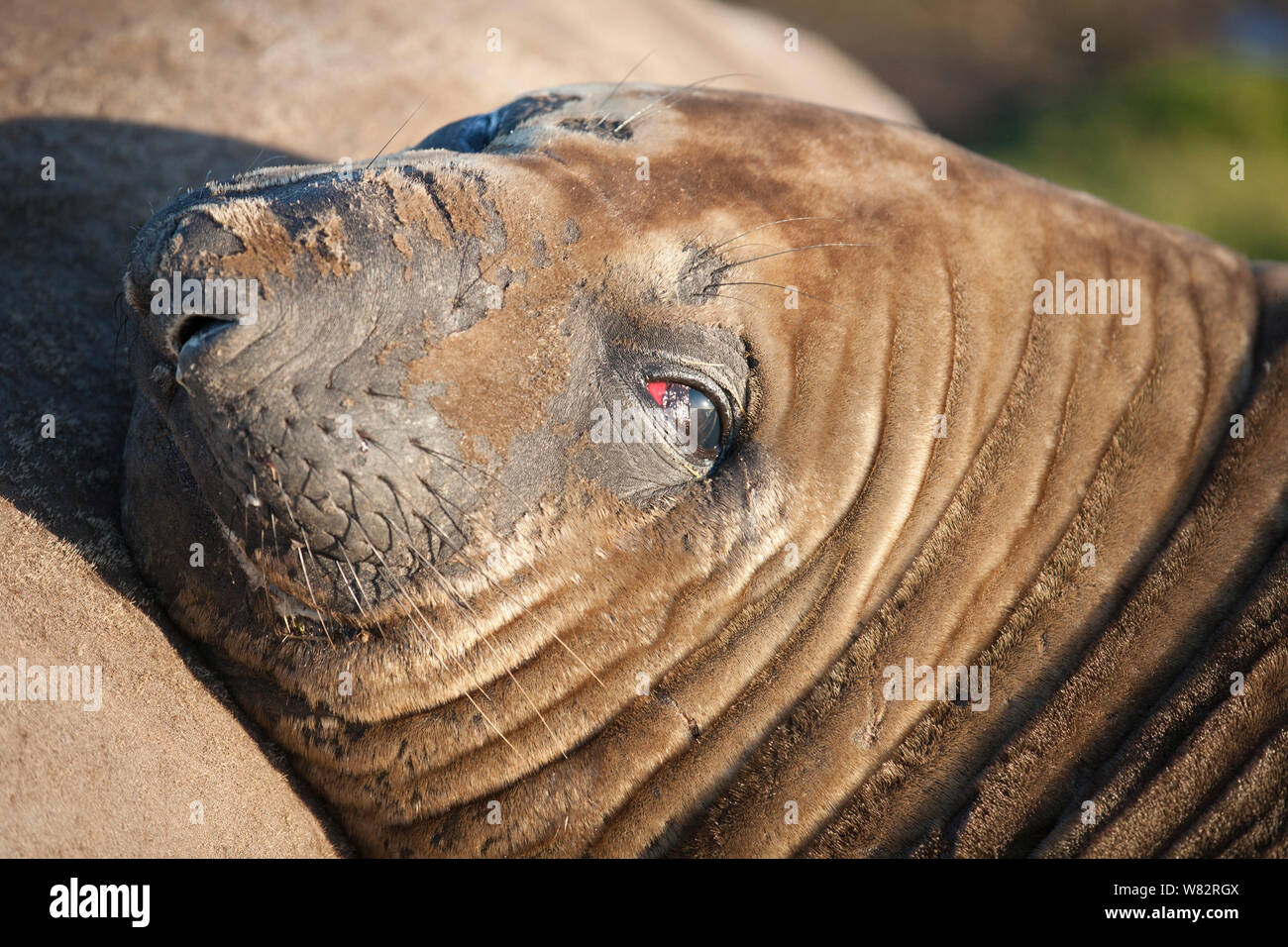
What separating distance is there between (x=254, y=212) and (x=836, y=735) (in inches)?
69.3

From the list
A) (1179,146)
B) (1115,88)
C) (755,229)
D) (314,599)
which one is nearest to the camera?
(314,599)

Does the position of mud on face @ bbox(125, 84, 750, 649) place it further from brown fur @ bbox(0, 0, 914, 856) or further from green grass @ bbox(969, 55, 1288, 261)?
green grass @ bbox(969, 55, 1288, 261)

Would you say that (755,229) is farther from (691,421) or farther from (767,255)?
(691,421)

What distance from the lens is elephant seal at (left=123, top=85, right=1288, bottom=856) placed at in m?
2.47

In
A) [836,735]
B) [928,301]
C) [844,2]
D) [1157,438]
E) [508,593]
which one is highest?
[844,2]

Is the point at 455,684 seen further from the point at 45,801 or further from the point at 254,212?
the point at 254,212

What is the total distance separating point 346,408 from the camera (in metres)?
2.43

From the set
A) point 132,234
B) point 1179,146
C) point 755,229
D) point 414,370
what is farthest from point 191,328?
point 1179,146

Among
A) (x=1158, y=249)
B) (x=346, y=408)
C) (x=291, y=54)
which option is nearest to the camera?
(x=346, y=408)

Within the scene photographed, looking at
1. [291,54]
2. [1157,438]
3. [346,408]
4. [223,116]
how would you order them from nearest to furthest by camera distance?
[346,408]
[1157,438]
[223,116]
[291,54]

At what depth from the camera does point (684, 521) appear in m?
2.66

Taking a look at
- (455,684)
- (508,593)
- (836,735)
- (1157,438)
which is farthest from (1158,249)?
(455,684)

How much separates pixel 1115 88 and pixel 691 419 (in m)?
9.14

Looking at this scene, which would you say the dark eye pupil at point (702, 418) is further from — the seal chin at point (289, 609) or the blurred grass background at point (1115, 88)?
the blurred grass background at point (1115, 88)
